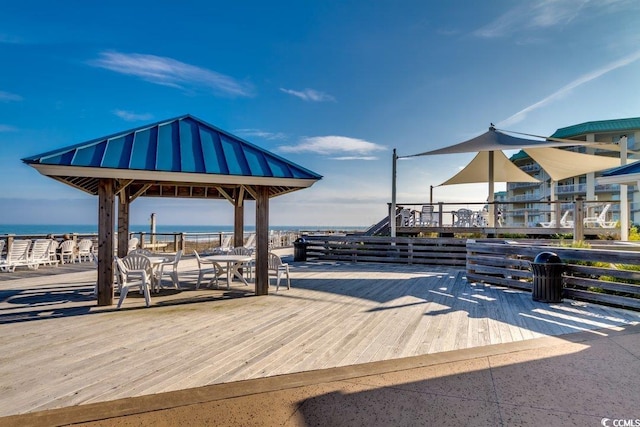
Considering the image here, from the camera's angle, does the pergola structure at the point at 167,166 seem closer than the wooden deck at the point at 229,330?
No

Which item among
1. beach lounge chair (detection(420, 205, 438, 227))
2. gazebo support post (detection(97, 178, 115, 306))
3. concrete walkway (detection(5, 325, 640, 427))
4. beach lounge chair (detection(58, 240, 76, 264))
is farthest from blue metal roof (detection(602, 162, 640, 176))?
beach lounge chair (detection(58, 240, 76, 264))

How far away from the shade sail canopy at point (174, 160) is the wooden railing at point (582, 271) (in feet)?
15.1

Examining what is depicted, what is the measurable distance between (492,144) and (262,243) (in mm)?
8984

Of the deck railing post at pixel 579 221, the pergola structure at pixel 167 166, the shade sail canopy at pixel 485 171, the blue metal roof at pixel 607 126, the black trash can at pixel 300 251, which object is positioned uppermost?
the blue metal roof at pixel 607 126

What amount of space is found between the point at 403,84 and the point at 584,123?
119 feet

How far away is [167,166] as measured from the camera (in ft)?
20.0

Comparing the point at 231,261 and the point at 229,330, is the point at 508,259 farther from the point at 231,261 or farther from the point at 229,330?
the point at 229,330

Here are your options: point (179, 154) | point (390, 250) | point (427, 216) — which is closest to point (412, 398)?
point (179, 154)

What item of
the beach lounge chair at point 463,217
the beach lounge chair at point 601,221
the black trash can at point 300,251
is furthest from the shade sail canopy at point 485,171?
the black trash can at point 300,251

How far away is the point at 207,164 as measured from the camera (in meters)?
6.43

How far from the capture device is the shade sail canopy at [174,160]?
5.67 meters

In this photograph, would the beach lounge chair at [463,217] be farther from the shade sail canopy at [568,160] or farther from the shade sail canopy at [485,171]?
the shade sail canopy at [568,160]

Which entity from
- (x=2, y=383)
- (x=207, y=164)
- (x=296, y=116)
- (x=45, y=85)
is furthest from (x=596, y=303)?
(x=45, y=85)

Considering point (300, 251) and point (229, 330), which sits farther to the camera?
point (300, 251)
